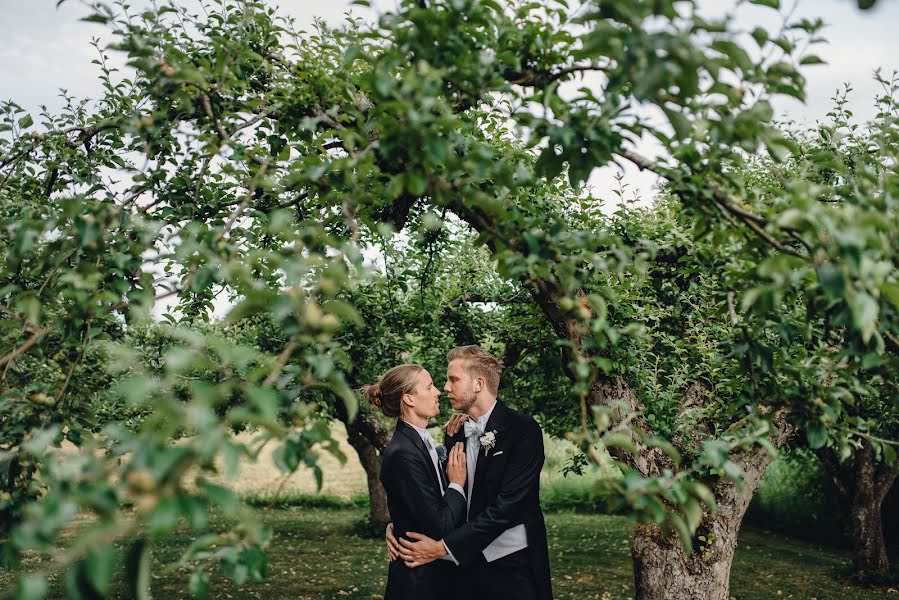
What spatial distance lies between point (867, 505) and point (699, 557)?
241 inches

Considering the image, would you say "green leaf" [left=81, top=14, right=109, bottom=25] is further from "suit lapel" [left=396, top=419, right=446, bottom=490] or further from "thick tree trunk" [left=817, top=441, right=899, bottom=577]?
"thick tree trunk" [left=817, top=441, right=899, bottom=577]

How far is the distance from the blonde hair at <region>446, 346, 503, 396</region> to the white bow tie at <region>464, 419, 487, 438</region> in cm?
22

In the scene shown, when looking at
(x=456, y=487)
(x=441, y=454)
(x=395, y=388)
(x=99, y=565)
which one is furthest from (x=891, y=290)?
(x=441, y=454)

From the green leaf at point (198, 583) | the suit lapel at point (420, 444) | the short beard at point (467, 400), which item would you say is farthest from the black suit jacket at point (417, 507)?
the green leaf at point (198, 583)

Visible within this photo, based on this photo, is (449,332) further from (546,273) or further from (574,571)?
(546,273)

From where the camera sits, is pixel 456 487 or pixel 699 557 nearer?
pixel 456 487

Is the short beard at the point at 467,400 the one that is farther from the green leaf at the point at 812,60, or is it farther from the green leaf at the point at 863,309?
the green leaf at the point at 863,309

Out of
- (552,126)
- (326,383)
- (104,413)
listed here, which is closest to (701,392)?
(552,126)

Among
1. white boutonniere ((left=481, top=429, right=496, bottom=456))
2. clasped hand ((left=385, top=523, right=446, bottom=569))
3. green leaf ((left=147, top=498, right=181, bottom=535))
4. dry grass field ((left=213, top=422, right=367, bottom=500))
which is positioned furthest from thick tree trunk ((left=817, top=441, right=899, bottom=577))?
dry grass field ((left=213, top=422, right=367, bottom=500))

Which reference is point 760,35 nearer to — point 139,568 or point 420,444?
point 139,568

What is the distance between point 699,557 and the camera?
4.92 m

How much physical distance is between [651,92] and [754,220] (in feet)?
2.48

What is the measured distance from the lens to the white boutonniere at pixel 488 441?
12.8ft

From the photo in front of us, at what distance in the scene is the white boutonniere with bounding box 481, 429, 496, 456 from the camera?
153 inches
